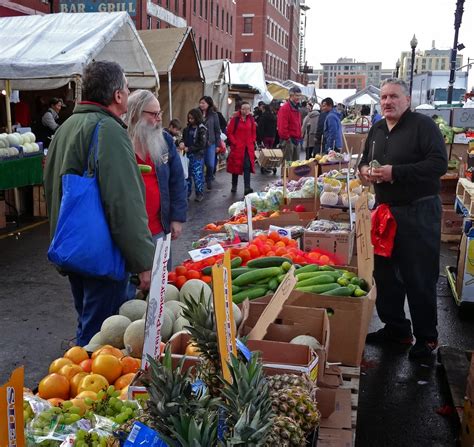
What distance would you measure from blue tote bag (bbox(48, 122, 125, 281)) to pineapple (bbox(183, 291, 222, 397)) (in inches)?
43.7

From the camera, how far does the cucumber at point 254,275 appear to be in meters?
4.00

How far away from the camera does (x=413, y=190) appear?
4406mm

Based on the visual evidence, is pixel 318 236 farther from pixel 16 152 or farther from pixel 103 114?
pixel 16 152

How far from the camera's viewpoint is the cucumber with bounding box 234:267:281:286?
157 inches

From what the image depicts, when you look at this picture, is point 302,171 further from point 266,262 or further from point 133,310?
point 133,310

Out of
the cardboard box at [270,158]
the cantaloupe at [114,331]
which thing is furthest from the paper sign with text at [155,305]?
the cardboard box at [270,158]

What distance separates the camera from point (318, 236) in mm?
5523

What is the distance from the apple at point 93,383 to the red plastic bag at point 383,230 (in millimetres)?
2745

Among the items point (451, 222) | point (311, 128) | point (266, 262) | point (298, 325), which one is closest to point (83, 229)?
point (298, 325)

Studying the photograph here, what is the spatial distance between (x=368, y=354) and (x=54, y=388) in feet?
10.3

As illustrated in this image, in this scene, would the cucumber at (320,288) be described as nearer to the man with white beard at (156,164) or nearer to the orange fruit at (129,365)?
the man with white beard at (156,164)

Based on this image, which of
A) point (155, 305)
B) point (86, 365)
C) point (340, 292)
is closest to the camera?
point (155, 305)

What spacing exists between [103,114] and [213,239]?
249 centimetres

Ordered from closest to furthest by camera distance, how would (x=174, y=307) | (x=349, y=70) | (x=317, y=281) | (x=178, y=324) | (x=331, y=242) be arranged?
(x=178, y=324)
(x=174, y=307)
(x=317, y=281)
(x=331, y=242)
(x=349, y=70)
